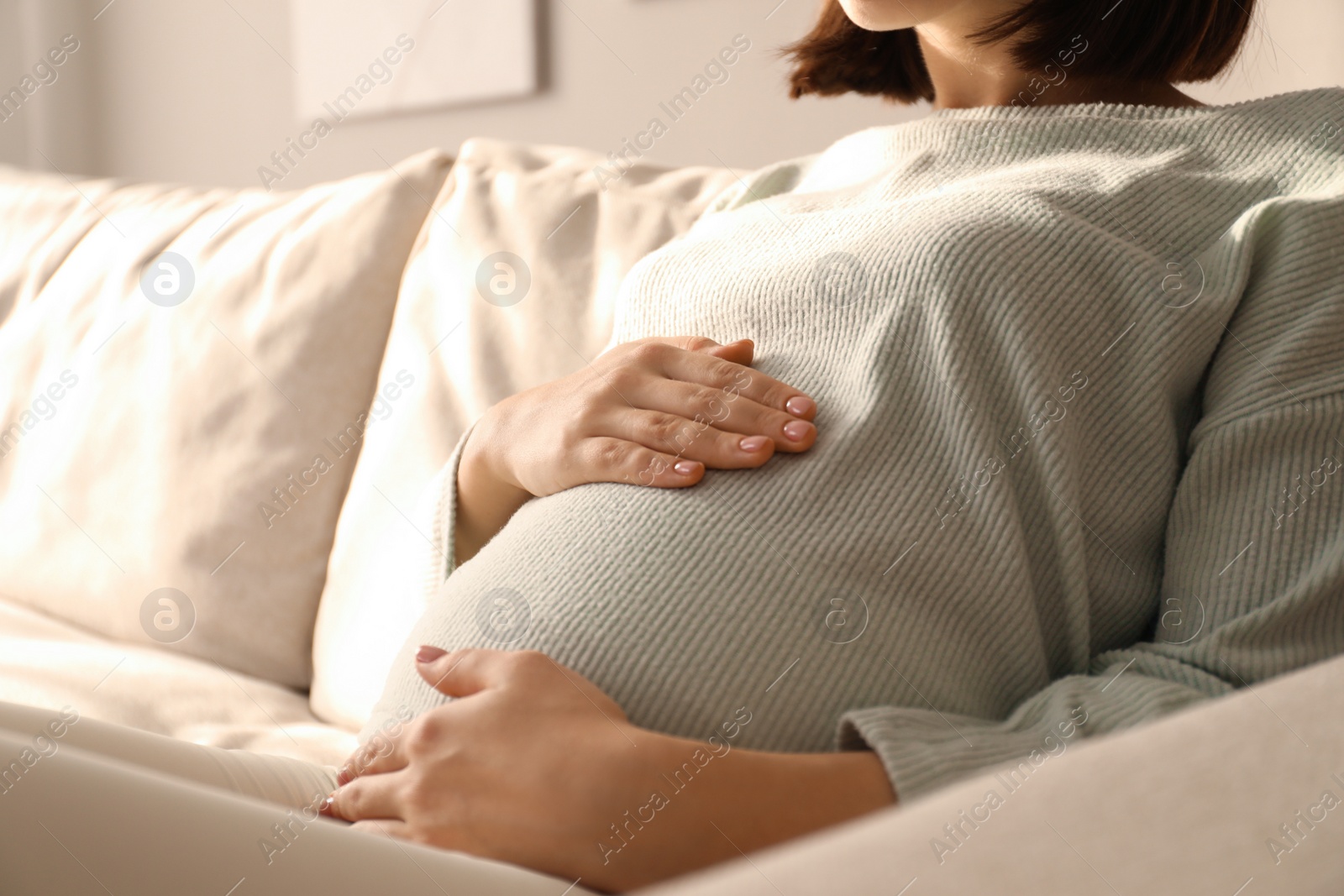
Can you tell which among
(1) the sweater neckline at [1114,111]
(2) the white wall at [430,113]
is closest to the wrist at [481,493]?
(1) the sweater neckline at [1114,111]

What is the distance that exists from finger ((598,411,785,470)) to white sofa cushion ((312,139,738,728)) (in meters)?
0.35

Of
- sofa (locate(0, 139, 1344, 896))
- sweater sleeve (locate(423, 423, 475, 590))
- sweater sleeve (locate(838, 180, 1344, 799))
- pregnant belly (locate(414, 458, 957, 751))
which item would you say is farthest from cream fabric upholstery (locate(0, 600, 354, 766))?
sweater sleeve (locate(838, 180, 1344, 799))

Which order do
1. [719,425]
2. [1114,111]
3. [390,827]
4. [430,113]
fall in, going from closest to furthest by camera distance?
[390,827], [719,425], [1114,111], [430,113]

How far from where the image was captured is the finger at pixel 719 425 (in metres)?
0.68

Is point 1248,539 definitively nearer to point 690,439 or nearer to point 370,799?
point 690,439

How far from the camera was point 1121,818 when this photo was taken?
14.0 inches

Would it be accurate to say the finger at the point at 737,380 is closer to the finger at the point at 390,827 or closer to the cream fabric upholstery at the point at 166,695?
the finger at the point at 390,827

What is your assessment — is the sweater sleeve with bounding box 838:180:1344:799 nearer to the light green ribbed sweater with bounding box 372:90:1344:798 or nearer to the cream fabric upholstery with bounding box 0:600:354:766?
the light green ribbed sweater with bounding box 372:90:1344:798

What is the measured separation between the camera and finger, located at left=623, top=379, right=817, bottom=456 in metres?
0.68

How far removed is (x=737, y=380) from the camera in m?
0.72

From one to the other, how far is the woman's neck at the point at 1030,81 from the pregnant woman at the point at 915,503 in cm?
4

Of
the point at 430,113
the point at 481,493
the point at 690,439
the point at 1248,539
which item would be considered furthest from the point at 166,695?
the point at 430,113

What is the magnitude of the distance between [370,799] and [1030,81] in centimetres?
75

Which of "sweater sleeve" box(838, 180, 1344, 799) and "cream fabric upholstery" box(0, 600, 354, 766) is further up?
"sweater sleeve" box(838, 180, 1344, 799)
